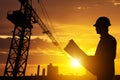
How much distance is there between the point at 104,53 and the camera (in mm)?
4824

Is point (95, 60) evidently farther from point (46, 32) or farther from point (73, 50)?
point (46, 32)

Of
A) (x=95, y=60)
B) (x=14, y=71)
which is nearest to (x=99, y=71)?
(x=95, y=60)

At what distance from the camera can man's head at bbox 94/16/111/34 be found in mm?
4965

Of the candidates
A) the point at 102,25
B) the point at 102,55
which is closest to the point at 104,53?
the point at 102,55

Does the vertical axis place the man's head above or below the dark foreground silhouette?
above

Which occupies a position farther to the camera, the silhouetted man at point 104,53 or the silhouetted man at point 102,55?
the silhouetted man at point 104,53

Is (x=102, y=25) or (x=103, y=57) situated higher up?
(x=102, y=25)

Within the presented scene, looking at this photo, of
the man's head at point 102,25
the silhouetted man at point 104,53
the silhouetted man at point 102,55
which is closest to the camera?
the silhouetted man at point 102,55

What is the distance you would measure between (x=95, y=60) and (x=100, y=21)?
2.40 feet

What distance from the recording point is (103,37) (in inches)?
194

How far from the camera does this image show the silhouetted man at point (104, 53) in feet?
15.5

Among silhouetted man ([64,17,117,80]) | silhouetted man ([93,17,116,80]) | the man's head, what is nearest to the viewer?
silhouetted man ([64,17,117,80])

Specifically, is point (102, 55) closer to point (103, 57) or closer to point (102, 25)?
point (103, 57)

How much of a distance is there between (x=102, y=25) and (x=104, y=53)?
509 mm
